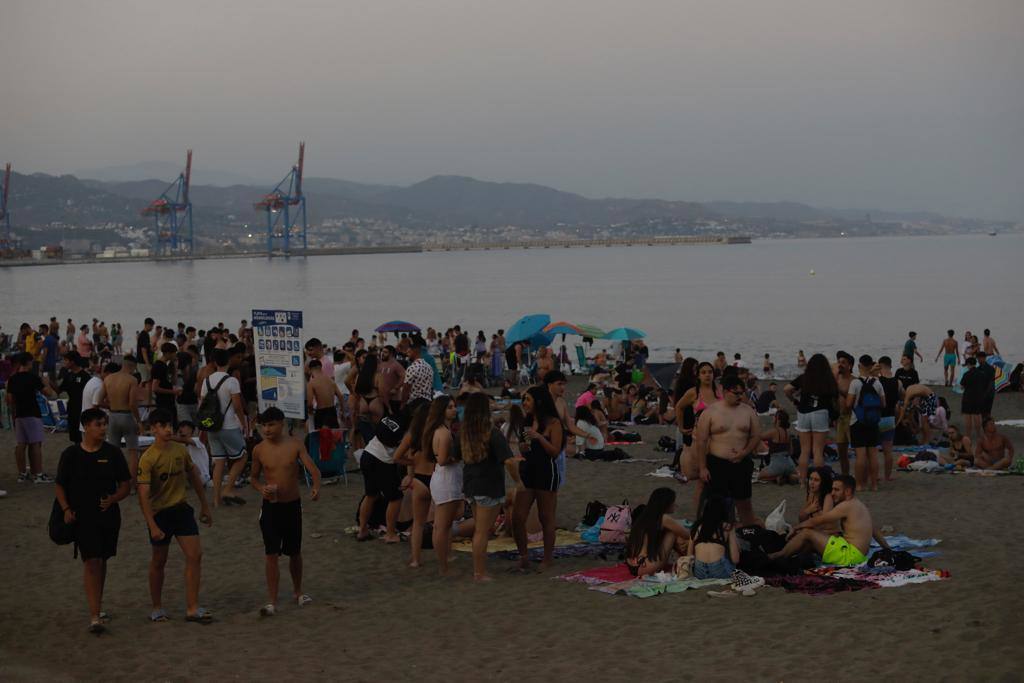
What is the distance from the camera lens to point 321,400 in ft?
35.2

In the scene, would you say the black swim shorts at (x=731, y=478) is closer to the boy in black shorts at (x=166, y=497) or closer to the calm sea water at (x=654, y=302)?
the boy in black shorts at (x=166, y=497)

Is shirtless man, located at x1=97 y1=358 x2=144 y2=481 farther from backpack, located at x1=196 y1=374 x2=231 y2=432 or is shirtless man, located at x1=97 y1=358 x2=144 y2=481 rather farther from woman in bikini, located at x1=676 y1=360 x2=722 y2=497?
woman in bikini, located at x1=676 y1=360 x2=722 y2=497

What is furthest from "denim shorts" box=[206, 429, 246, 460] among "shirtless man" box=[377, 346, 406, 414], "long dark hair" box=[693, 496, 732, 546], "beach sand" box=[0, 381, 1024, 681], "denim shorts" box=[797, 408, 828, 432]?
"denim shorts" box=[797, 408, 828, 432]

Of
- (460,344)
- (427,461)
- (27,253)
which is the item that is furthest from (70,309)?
(27,253)

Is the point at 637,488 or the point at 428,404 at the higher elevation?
the point at 428,404

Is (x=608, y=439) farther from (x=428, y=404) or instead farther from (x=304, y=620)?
(x=304, y=620)

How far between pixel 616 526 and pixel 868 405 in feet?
9.96

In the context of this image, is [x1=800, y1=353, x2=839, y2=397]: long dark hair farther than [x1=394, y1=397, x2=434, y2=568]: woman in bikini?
Yes

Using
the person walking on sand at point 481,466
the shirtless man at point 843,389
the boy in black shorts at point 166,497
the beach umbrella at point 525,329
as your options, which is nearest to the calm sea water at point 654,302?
the beach umbrella at point 525,329

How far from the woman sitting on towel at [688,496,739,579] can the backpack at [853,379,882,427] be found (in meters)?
3.24

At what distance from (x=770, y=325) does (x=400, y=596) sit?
48809 mm

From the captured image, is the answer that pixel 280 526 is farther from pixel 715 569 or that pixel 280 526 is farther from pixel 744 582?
pixel 744 582

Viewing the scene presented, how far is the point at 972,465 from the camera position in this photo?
11656 millimetres

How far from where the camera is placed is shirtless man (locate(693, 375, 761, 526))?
803 cm
